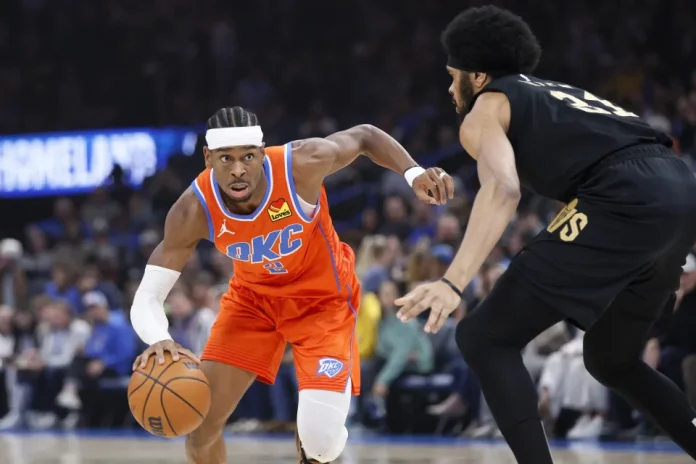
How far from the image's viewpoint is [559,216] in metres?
3.63

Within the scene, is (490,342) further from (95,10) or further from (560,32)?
(95,10)

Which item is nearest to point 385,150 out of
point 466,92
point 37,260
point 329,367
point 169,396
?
point 329,367

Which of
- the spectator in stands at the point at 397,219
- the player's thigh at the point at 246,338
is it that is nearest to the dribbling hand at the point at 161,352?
the player's thigh at the point at 246,338

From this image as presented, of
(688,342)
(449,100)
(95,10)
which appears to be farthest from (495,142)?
(95,10)

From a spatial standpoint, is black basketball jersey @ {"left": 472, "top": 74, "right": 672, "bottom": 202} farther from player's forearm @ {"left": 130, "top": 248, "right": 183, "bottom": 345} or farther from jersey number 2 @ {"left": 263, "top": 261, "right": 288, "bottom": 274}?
player's forearm @ {"left": 130, "top": 248, "right": 183, "bottom": 345}

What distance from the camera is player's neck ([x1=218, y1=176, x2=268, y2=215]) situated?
459 centimetres

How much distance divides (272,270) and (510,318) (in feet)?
5.03

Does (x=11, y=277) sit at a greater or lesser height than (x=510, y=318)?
lesser

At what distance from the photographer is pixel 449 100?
1303 centimetres

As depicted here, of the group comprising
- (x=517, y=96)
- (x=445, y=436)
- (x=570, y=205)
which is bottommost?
(x=445, y=436)

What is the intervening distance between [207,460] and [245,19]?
1113 centimetres

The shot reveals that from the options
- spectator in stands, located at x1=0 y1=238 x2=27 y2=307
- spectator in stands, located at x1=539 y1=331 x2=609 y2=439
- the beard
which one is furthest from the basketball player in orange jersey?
spectator in stands, located at x1=0 y1=238 x2=27 y2=307

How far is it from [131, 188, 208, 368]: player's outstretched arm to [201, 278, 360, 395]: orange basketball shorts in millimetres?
430

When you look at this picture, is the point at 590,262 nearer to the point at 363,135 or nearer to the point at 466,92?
the point at 466,92
